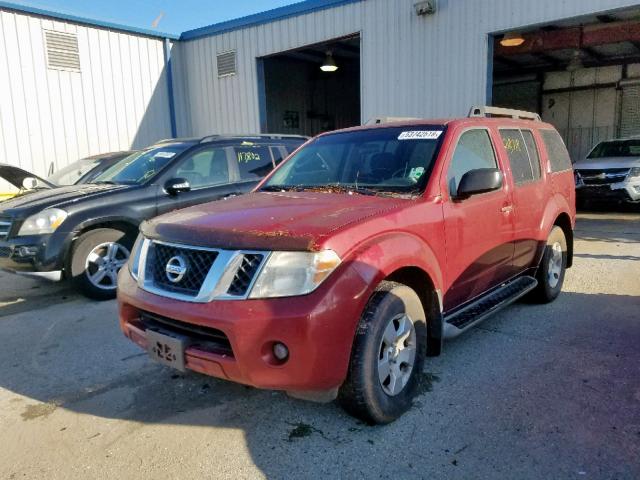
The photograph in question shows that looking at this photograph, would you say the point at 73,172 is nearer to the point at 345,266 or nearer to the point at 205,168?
the point at 205,168

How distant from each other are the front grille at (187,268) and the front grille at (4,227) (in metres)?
3.30

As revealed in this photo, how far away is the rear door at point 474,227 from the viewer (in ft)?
11.3

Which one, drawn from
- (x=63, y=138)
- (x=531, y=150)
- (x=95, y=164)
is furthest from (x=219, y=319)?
(x=63, y=138)

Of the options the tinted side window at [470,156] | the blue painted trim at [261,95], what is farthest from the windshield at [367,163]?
the blue painted trim at [261,95]

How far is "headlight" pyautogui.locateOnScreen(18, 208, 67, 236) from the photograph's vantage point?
5.22 m

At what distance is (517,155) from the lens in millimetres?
4480

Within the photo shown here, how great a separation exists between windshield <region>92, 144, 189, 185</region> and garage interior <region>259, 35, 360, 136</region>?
1006 centimetres

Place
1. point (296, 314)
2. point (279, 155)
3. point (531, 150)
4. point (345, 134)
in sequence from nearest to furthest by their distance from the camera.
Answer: point (296, 314), point (345, 134), point (531, 150), point (279, 155)

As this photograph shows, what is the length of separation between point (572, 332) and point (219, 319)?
3.23 meters

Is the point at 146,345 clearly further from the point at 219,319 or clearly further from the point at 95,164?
the point at 95,164

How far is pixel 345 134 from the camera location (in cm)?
423

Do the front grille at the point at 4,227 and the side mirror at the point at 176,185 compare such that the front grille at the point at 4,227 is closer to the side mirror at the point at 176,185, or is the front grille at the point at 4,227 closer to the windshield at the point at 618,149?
the side mirror at the point at 176,185

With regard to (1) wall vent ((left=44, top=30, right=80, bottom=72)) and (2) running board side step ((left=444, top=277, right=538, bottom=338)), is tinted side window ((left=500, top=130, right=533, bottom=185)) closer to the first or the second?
(2) running board side step ((left=444, top=277, right=538, bottom=338))

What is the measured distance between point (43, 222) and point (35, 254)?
1.13 feet
